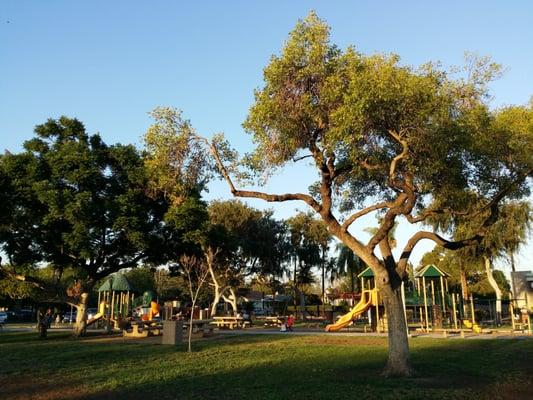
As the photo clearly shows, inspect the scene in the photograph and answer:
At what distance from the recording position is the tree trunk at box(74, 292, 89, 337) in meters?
27.2

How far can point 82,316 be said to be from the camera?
27672mm

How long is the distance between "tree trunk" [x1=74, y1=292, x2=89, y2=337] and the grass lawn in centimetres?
741

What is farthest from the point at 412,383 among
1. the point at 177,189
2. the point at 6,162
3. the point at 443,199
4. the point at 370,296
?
the point at 6,162

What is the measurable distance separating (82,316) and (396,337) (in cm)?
2057

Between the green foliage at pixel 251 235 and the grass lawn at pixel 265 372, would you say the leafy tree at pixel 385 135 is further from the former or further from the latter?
the green foliage at pixel 251 235

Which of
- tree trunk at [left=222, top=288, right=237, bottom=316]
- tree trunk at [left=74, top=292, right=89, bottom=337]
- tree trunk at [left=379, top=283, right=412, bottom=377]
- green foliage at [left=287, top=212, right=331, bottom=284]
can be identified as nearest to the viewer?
tree trunk at [left=379, top=283, right=412, bottom=377]

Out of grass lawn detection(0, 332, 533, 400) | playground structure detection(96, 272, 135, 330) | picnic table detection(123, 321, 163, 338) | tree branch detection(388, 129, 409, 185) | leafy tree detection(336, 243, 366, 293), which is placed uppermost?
leafy tree detection(336, 243, 366, 293)

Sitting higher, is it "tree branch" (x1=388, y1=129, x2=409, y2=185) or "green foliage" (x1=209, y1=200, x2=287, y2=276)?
"green foliage" (x1=209, y1=200, x2=287, y2=276)

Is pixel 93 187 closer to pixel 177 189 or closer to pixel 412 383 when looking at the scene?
pixel 177 189

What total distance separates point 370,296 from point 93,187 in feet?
52.8

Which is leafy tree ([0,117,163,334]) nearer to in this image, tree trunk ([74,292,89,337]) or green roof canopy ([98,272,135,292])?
tree trunk ([74,292,89,337])

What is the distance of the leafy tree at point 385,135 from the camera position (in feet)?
38.4

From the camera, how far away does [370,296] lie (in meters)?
29.3

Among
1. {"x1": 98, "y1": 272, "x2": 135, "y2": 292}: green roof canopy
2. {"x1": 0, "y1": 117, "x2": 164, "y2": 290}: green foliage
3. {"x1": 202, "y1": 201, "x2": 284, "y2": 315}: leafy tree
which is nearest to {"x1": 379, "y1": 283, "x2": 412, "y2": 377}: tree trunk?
{"x1": 0, "y1": 117, "x2": 164, "y2": 290}: green foliage
